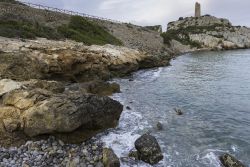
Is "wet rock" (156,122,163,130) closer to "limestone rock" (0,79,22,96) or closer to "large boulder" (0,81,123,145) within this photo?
"large boulder" (0,81,123,145)

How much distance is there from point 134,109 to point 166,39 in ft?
289

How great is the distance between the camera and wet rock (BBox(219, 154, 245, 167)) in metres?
15.9

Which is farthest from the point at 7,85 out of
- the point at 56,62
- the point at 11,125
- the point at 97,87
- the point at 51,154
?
the point at 56,62

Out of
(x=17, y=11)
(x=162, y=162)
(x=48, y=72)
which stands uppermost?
(x=17, y=11)

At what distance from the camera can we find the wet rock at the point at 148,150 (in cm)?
1662

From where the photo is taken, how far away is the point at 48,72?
32.3 meters

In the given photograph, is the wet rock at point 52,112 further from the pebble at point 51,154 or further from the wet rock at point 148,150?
the wet rock at point 148,150

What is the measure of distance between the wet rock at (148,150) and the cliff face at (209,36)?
312ft

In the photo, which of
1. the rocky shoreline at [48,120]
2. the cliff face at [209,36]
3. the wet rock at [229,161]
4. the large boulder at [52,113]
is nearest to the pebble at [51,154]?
the rocky shoreline at [48,120]

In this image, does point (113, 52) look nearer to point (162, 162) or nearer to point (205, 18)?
point (162, 162)

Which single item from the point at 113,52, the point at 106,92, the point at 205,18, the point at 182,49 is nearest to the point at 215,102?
the point at 106,92

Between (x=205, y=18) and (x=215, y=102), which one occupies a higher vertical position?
(x=205, y=18)

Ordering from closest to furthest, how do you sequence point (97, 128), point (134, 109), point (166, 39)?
point (97, 128) → point (134, 109) → point (166, 39)

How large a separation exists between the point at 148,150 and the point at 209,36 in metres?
130
